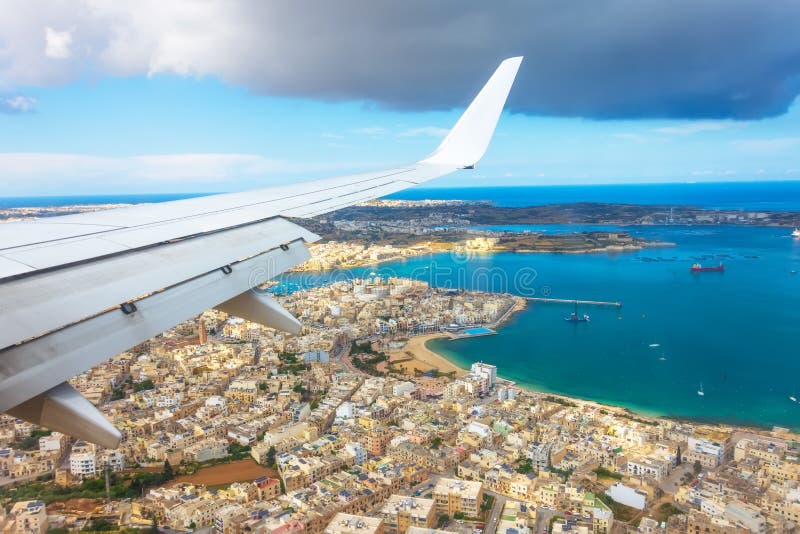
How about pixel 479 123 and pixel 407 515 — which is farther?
pixel 407 515

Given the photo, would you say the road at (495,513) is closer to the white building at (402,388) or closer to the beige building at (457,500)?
the beige building at (457,500)

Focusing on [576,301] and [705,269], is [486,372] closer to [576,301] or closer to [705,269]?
[576,301]

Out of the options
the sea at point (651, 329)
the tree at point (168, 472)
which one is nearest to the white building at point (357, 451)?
the tree at point (168, 472)

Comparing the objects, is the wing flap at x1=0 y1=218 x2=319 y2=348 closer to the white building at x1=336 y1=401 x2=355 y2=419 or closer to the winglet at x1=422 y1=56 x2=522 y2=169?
the winglet at x1=422 y1=56 x2=522 y2=169

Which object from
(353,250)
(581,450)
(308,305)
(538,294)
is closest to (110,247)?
(581,450)

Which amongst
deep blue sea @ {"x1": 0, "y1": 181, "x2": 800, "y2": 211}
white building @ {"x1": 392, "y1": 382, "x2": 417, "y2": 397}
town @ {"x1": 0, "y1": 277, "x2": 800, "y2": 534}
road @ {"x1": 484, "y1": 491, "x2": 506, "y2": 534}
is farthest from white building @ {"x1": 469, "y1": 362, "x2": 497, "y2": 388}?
deep blue sea @ {"x1": 0, "y1": 181, "x2": 800, "y2": 211}

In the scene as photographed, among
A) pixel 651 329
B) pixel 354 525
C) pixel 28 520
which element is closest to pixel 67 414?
pixel 354 525

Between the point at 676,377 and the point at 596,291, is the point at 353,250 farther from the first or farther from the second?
the point at 676,377

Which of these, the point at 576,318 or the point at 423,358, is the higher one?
the point at 576,318
